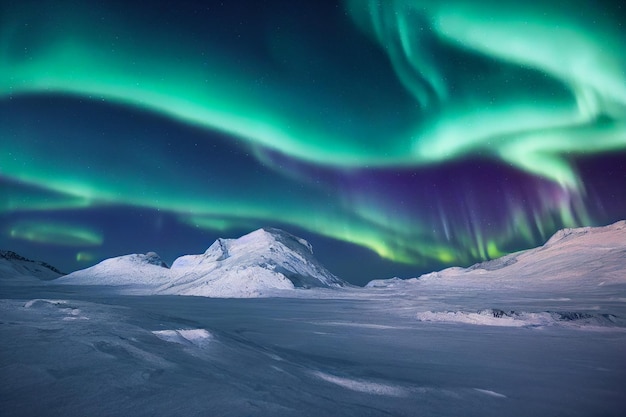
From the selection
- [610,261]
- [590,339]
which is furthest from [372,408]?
[610,261]

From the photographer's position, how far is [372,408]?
4.93m

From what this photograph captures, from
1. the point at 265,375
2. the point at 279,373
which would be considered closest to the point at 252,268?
the point at 279,373

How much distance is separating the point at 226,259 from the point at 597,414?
71.4 metres

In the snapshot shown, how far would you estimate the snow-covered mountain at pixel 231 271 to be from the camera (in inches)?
2116

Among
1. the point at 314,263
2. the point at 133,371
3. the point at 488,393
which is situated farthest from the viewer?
the point at 314,263

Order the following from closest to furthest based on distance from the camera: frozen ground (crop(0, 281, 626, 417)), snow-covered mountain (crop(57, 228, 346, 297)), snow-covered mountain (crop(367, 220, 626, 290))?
frozen ground (crop(0, 281, 626, 417)), snow-covered mountain (crop(57, 228, 346, 297)), snow-covered mountain (crop(367, 220, 626, 290))

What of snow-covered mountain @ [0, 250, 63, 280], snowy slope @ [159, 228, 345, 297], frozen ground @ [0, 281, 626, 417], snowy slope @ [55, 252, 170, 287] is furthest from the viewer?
snow-covered mountain @ [0, 250, 63, 280]

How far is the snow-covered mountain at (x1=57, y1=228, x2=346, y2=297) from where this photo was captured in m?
53.8

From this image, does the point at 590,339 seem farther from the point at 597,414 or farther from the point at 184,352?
the point at 184,352

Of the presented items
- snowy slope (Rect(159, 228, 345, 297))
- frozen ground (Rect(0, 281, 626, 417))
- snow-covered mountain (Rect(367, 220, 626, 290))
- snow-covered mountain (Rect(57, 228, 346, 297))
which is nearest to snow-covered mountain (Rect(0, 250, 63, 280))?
snow-covered mountain (Rect(57, 228, 346, 297))

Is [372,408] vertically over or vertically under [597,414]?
over

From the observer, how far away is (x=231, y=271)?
57.8 metres

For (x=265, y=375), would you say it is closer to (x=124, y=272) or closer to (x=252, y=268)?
(x=252, y=268)

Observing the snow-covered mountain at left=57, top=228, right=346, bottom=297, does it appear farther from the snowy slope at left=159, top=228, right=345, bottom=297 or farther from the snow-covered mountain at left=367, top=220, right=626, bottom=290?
the snow-covered mountain at left=367, top=220, right=626, bottom=290
